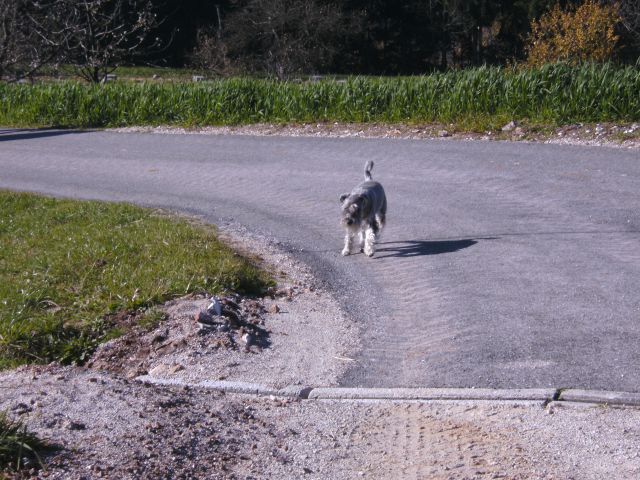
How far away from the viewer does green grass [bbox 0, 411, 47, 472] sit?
14.9 ft

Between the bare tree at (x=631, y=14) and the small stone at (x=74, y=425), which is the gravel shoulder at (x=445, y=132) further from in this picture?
the bare tree at (x=631, y=14)

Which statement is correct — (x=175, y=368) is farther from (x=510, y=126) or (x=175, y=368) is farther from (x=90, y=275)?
(x=510, y=126)

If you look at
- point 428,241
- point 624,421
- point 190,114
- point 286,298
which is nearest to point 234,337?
point 286,298

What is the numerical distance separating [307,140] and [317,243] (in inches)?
281

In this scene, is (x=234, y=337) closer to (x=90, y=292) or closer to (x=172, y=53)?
(x=90, y=292)

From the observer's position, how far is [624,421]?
17.3 feet

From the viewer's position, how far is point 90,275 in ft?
27.9

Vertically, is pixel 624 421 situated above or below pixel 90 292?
above

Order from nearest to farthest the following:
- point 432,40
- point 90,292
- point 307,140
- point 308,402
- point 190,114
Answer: point 308,402 < point 90,292 < point 307,140 < point 190,114 < point 432,40

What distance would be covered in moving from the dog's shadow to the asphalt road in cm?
2

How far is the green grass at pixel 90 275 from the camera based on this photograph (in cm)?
736

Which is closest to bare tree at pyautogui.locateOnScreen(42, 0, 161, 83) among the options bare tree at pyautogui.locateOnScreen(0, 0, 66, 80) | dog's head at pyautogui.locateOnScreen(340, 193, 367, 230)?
bare tree at pyautogui.locateOnScreen(0, 0, 66, 80)

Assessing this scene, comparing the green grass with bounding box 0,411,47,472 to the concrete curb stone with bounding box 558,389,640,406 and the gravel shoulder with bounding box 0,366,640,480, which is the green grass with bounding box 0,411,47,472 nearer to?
the gravel shoulder with bounding box 0,366,640,480

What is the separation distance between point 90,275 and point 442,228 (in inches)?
163
